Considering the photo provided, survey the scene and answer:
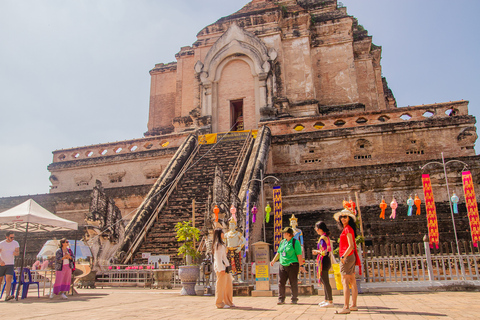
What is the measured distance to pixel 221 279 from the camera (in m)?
7.14

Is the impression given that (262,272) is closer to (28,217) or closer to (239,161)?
(28,217)

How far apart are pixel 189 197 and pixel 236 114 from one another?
11.6 metres

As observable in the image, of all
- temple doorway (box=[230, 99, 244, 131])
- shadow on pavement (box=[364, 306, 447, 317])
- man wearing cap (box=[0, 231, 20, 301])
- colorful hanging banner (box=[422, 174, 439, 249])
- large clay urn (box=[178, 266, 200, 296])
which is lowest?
shadow on pavement (box=[364, 306, 447, 317])

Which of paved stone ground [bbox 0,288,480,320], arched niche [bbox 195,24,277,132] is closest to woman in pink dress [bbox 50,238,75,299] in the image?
paved stone ground [bbox 0,288,480,320]

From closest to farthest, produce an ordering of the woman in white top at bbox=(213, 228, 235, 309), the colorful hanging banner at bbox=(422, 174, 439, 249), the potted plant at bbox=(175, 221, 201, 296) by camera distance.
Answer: the woman in white top at bbox=(213, 228, 235, 309), the potted plant at bbox=(175, 221, 201, 296), the colorful hanging banner at bbox=(422, 174, 439, 249)

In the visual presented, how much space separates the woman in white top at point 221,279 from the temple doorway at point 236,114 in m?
15.8

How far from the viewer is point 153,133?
87.8 ft

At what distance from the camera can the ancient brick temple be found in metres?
14.7

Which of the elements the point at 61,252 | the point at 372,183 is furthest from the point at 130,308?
the point at 372,183

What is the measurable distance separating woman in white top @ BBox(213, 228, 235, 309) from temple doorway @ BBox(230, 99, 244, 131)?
15.8 m

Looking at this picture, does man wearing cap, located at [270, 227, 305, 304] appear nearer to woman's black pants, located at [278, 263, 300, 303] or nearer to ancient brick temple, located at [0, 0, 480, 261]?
woman's black pants, located at [278, 263, 300, 303]

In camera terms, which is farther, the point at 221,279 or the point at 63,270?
the point at 63,270

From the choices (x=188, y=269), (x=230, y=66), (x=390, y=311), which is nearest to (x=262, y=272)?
(x=188, y=269)

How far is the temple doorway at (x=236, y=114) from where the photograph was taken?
922 inches
